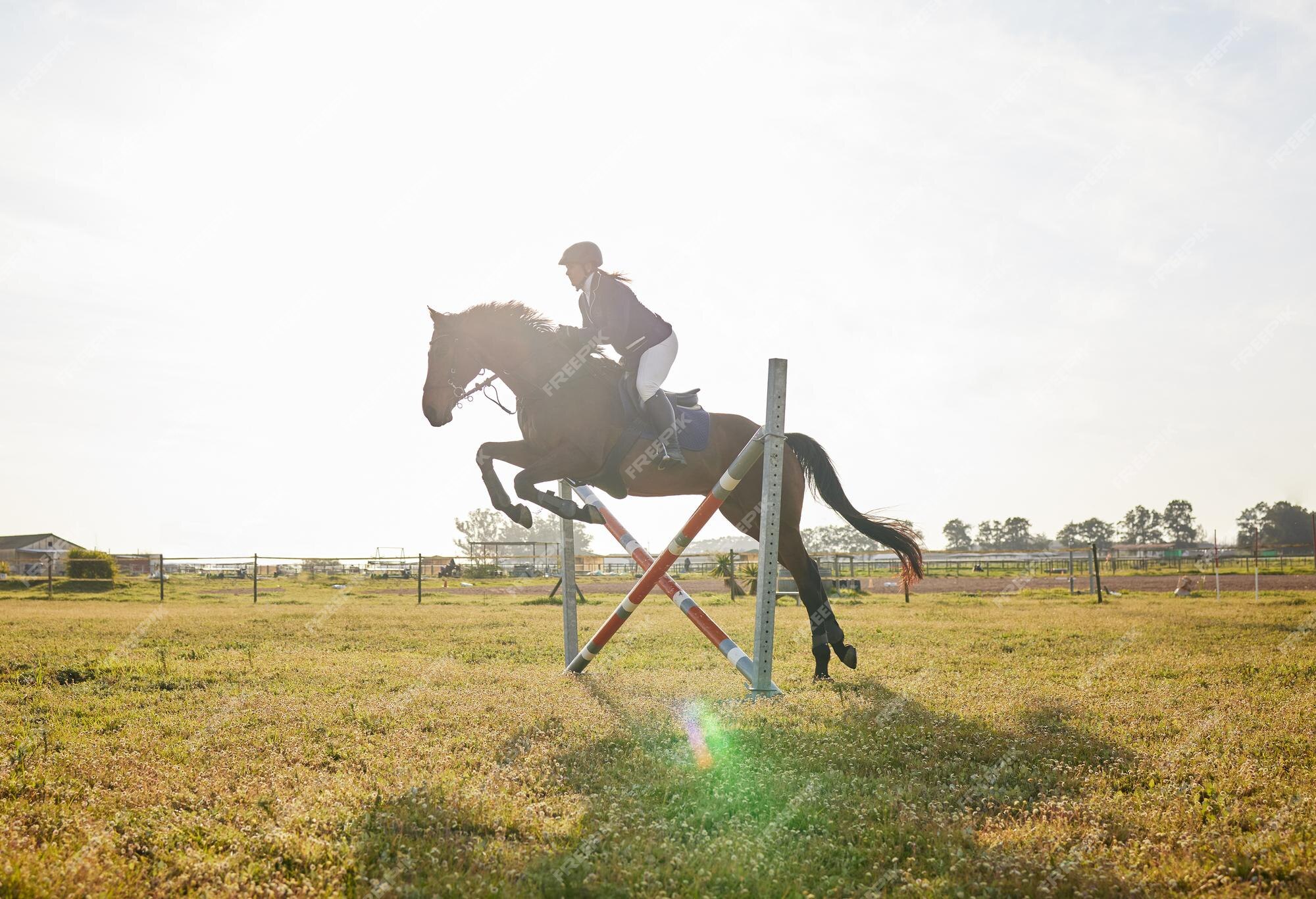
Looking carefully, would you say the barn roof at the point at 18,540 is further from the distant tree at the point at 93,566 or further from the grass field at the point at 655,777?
the grass field at the point at 655,777

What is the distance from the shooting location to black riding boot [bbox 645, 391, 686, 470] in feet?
23.8

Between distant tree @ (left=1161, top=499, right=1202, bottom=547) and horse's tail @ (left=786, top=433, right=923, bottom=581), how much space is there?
182 m

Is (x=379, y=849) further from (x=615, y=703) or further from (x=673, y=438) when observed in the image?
(x=673, y=438)

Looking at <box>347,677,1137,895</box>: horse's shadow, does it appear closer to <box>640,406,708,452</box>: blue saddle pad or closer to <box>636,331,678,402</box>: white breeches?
<box>640,406,708,452</box>: blue saddle pad

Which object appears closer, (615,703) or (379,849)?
(379,849)

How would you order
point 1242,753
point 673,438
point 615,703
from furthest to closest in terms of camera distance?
1. point 673,438
2. point 615,703
3. point 1242,753

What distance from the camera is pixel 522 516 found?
23.7ft

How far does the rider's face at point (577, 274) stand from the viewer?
7.20 meters

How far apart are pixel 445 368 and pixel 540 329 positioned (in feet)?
3.17

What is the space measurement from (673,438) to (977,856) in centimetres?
471

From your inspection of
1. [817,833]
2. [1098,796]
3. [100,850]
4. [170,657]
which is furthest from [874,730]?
[170,657]

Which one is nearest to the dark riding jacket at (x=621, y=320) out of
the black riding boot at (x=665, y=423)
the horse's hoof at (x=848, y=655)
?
the black riding boot at (x=665, y=423)

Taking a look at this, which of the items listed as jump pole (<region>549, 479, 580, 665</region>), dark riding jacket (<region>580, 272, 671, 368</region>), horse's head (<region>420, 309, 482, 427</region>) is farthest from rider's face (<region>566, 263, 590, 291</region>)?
jump pole (<region>549, 479, 580, 665</region>)

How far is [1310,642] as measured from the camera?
34.2 ft
